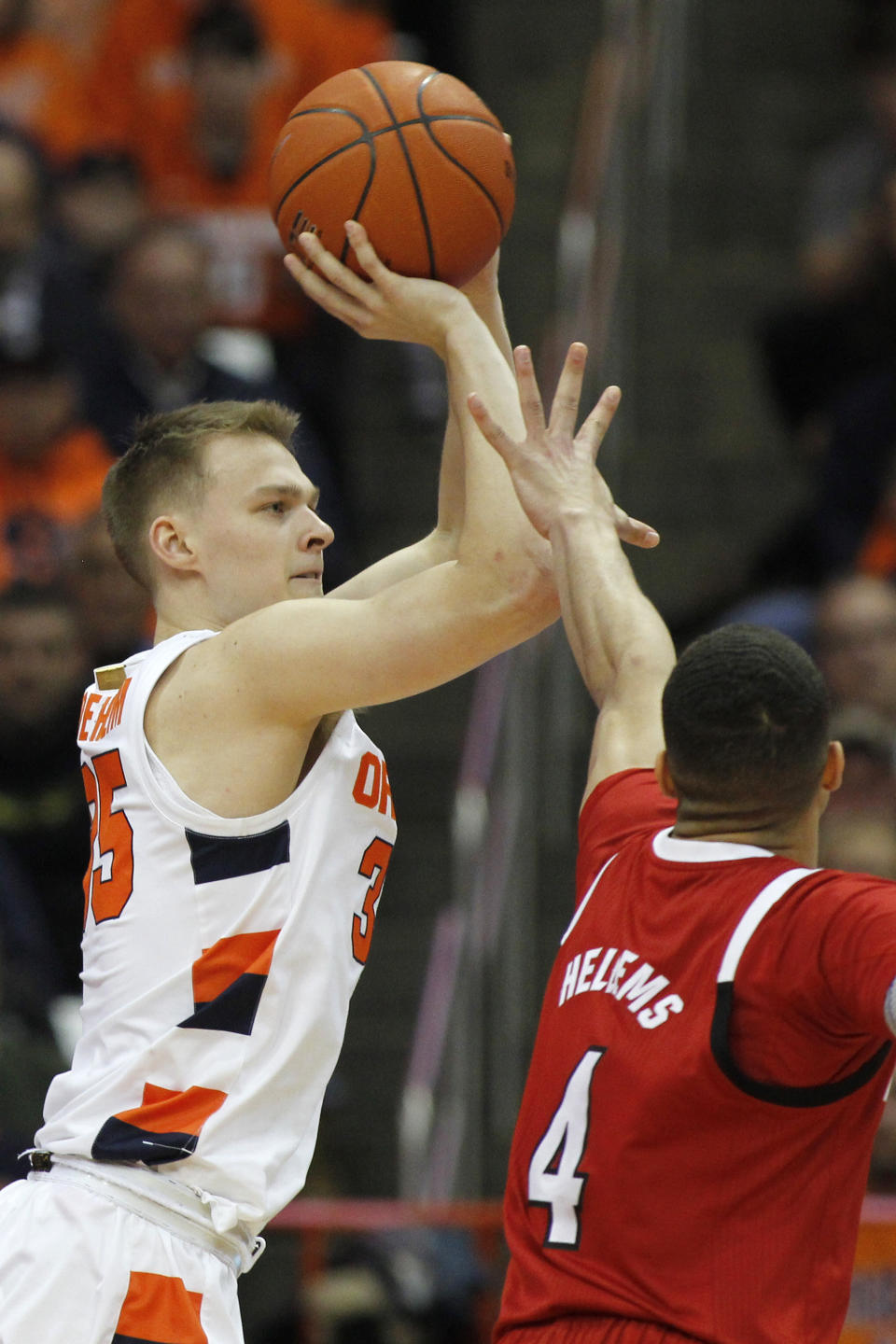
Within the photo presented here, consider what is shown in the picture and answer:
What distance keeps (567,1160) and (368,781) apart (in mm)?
834

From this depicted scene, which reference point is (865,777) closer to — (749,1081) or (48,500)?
(48,500)

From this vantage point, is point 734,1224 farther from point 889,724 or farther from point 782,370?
Result: point 782,370

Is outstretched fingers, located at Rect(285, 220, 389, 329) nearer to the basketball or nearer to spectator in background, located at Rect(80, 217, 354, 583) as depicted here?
the basketball

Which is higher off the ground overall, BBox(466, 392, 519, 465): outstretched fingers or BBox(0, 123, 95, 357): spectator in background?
BBox(0, 123, 95, 357): spectator in background

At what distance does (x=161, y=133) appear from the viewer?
1028 centimetres

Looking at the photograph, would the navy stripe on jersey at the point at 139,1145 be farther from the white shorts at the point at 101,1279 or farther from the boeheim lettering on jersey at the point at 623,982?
the boeheim lettering on jersey at the point at 623,982

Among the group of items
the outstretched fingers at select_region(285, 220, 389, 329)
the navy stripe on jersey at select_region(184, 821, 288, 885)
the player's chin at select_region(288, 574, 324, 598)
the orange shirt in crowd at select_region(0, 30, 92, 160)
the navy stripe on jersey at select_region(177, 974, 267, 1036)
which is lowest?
the navy stripe on jersey at select_region(177, 974, 267, 1036)

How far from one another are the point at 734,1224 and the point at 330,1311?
335cm

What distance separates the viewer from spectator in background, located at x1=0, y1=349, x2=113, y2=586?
855 cm

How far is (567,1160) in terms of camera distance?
3336 mm

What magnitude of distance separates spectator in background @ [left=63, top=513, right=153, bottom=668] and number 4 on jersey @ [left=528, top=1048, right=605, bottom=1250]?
4.82 meters

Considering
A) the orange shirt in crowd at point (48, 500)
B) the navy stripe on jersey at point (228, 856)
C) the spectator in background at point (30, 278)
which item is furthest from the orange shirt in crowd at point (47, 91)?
the navy stripe on jersey at point (228, 856)

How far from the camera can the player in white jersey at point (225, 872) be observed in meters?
3.52

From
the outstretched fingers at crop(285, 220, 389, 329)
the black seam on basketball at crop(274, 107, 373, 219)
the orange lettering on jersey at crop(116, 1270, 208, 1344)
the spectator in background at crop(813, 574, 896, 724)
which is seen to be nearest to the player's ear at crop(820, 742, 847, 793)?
the outstretched fingers at crop(285, 220, 389, 329)
